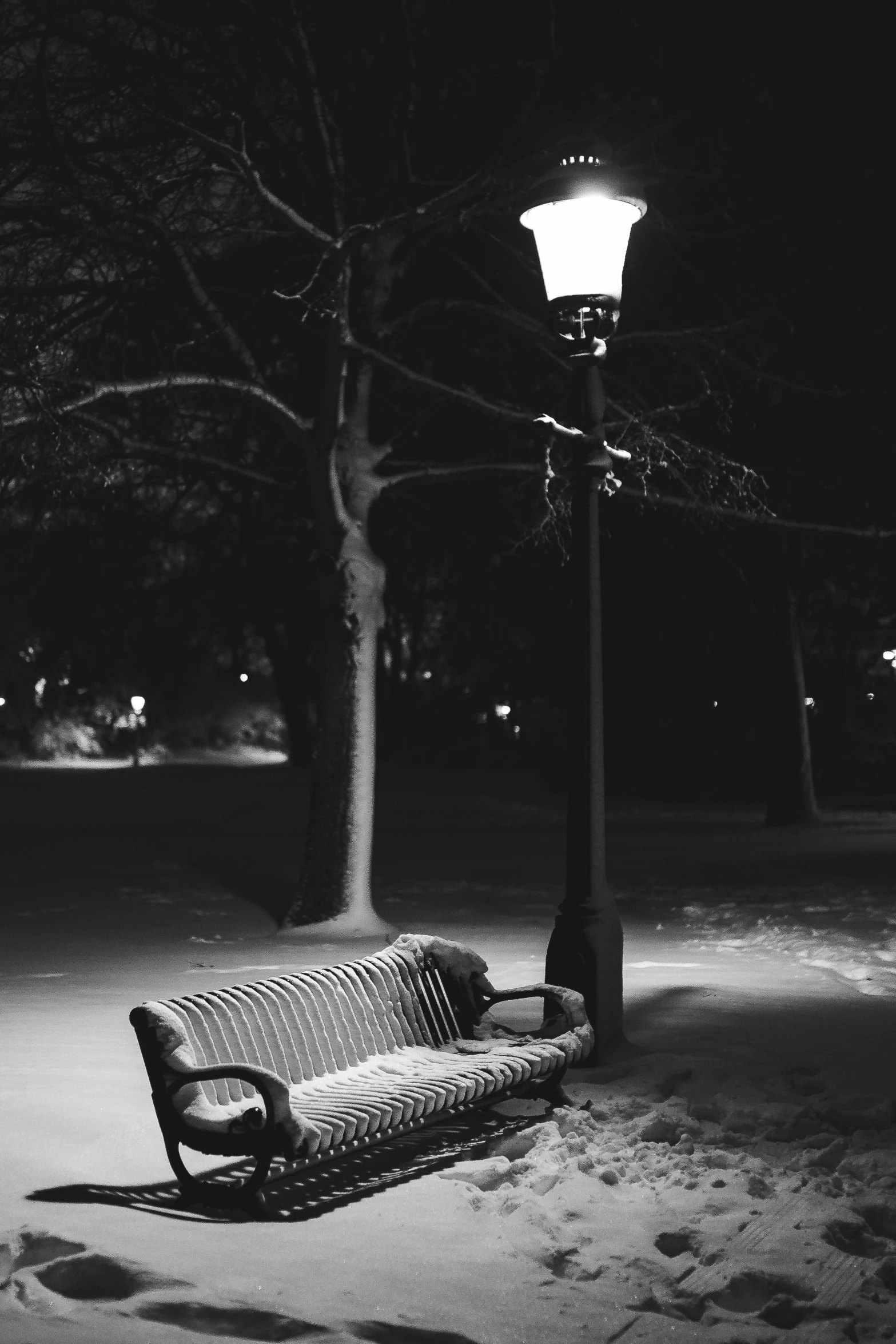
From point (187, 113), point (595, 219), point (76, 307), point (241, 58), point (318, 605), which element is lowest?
point (318, 605)

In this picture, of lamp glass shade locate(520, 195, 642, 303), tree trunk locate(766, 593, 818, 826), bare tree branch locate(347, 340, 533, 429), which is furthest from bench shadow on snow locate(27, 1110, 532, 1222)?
tree trunk locate(766, 593, 818, 826)

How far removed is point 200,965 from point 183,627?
47.2 metres

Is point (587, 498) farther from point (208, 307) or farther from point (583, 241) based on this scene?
point (208, 307)

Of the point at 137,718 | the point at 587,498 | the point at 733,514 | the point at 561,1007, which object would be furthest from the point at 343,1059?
the point at 137,718

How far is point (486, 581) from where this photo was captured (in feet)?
115

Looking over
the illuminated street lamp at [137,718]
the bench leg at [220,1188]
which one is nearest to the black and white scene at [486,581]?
the bench leg at [220,1188]

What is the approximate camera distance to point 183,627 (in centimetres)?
5919

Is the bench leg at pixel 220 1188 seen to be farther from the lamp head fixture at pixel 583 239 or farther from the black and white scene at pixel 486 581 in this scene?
the lamp head fixture at pixel 583 239

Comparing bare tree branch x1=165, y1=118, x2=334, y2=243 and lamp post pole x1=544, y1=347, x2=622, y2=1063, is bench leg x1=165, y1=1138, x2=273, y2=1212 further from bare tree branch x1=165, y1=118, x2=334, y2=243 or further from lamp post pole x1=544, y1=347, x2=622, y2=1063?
bare tree branch x1=165, y1=118, x2=334, y2=243

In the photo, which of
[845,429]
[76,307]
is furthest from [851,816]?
[76,307]

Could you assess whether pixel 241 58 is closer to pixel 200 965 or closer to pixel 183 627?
pixel 200 965

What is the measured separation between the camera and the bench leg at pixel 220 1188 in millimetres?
5805

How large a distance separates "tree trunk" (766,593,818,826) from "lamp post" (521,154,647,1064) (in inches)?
827

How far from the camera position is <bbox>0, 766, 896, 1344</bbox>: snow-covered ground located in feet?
15.9
